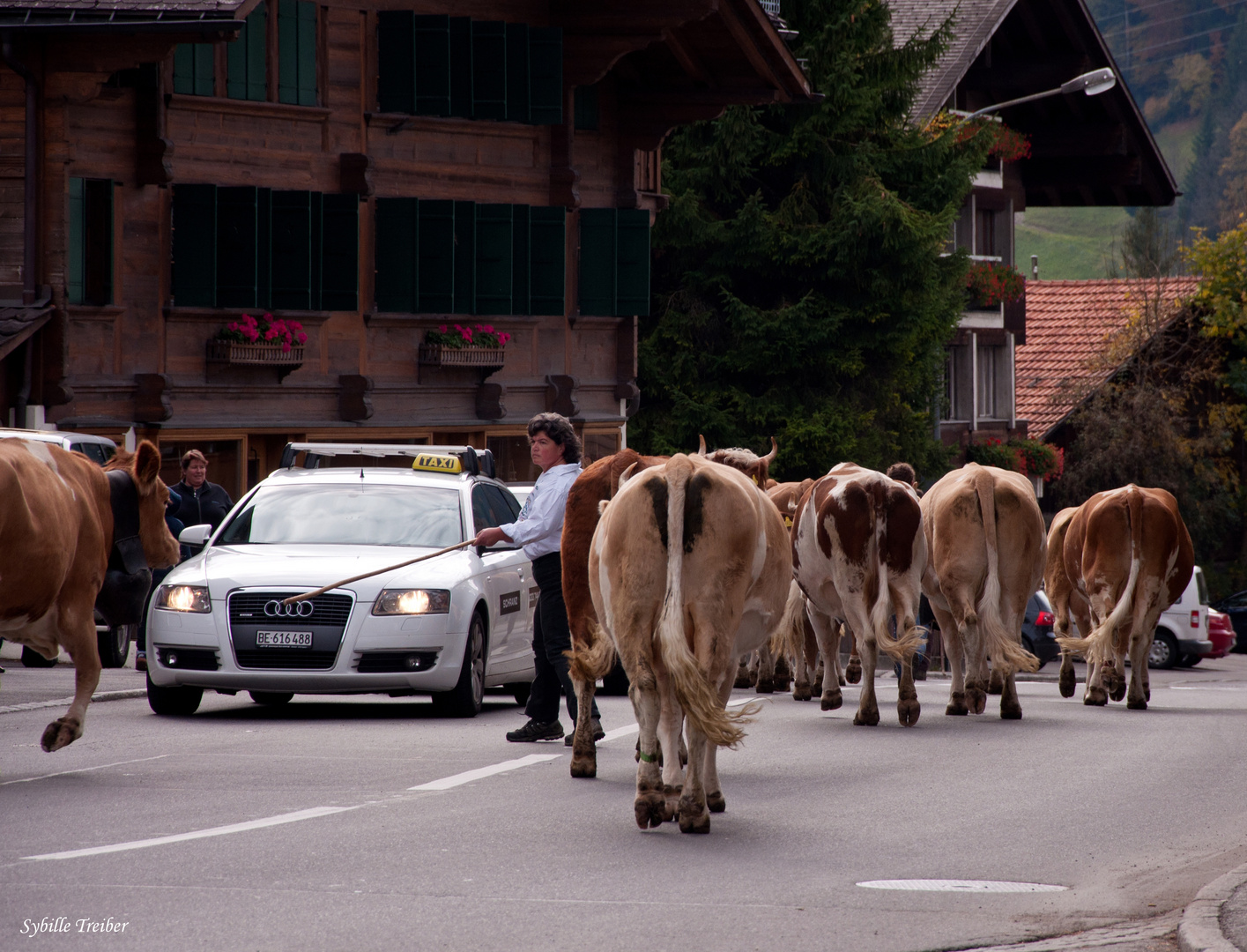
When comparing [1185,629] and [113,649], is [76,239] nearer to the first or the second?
[113,649]

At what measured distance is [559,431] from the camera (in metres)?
12.4

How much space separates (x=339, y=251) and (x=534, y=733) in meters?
16.2

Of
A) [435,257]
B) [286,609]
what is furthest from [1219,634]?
[286,609]

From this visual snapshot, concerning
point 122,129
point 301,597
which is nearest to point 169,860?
point 301,597

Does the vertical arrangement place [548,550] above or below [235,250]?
below

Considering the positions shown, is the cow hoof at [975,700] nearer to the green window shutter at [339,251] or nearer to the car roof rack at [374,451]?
the car roof rack at [374,451]

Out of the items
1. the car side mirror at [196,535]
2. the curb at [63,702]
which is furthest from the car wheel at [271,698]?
the car side mirror at [196,535]

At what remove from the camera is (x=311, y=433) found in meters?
28.1

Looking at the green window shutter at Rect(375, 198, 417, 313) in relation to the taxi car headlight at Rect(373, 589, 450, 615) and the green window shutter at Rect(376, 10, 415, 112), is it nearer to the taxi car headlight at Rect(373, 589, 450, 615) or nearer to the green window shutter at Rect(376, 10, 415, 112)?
the green window shutter at Rect(376, 10, 415, 112)

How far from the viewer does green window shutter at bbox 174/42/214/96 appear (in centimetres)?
2608

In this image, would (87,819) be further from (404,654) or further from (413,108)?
(413,108)

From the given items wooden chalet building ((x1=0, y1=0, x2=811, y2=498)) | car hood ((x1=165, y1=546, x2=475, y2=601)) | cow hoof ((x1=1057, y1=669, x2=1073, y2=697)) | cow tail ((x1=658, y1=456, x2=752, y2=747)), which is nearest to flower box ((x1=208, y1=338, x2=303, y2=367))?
wooden chalet building ((x1=0, y1=0, x2=811, y2=498))

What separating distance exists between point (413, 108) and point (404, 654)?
53.7ft

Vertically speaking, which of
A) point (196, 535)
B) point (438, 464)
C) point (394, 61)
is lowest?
point (196, 535)
